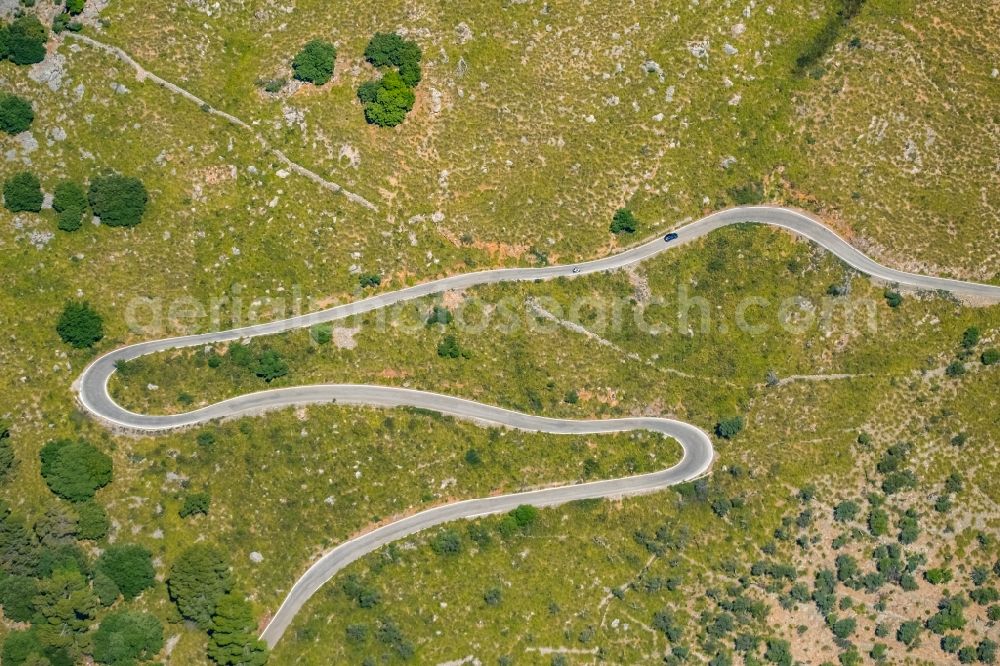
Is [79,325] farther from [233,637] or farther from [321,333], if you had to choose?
[233,637]

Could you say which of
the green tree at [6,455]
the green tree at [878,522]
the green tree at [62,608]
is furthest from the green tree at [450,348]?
the green tree at [878,522]

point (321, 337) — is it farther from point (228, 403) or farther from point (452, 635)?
point (452, 635)

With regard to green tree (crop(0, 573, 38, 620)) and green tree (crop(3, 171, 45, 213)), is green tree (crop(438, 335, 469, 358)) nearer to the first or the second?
green tree (crop(3, 171, 45, 213))

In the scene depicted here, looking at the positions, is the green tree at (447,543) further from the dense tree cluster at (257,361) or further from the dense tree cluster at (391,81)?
the dense tree cluster at (391,81)

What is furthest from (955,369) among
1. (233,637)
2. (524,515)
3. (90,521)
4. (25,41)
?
(25,41)

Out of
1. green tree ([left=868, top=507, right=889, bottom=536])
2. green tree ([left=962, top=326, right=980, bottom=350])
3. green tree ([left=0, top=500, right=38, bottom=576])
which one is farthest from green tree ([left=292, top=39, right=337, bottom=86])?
green tree ([left=868, top=507, right=889, bottom=536])

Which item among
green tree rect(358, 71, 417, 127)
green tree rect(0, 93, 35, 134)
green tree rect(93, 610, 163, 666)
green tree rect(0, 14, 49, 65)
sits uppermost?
green tree rect(358, 71, 417, 127)
